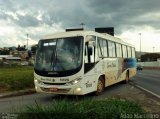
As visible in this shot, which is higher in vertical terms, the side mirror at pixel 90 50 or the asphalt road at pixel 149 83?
the side mirror at pixel 90 50

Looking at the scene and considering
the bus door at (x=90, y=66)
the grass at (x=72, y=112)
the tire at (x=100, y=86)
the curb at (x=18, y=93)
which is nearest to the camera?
the grass at (x=72, y=112)

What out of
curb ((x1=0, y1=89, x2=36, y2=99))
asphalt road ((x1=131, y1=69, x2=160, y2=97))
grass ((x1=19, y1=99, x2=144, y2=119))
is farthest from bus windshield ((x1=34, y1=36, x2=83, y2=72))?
grass ((x1=19, y1=99, x2=144, y2=119))

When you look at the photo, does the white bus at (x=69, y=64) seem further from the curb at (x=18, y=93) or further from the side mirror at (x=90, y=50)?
the curb at (x=18, y=93)

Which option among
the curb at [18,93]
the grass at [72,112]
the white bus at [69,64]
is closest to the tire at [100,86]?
the white bus at [69,64]

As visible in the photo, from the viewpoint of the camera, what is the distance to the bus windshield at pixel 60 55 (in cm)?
1509

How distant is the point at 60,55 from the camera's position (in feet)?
50.3

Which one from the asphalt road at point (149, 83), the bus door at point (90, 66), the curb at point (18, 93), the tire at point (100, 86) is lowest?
the asphalt road at point (149, 83)

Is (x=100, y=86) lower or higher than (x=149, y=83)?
higher

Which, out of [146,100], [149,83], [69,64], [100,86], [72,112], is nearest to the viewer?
[72,112]

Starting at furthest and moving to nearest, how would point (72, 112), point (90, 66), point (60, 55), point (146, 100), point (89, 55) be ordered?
1. point (90, 66)
2. point (89, 55)
3. point (60, 55)
4. point (146, 100)
5. point (72, 112)

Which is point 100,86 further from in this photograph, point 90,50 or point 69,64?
point 69,64

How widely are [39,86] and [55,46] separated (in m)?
1.89

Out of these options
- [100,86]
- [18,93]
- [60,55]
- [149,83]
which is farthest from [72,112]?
[149,83]

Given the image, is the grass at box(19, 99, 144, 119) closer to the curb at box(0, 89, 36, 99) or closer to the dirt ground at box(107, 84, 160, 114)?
the dirt ground at box(107, 84, 160, 114)
